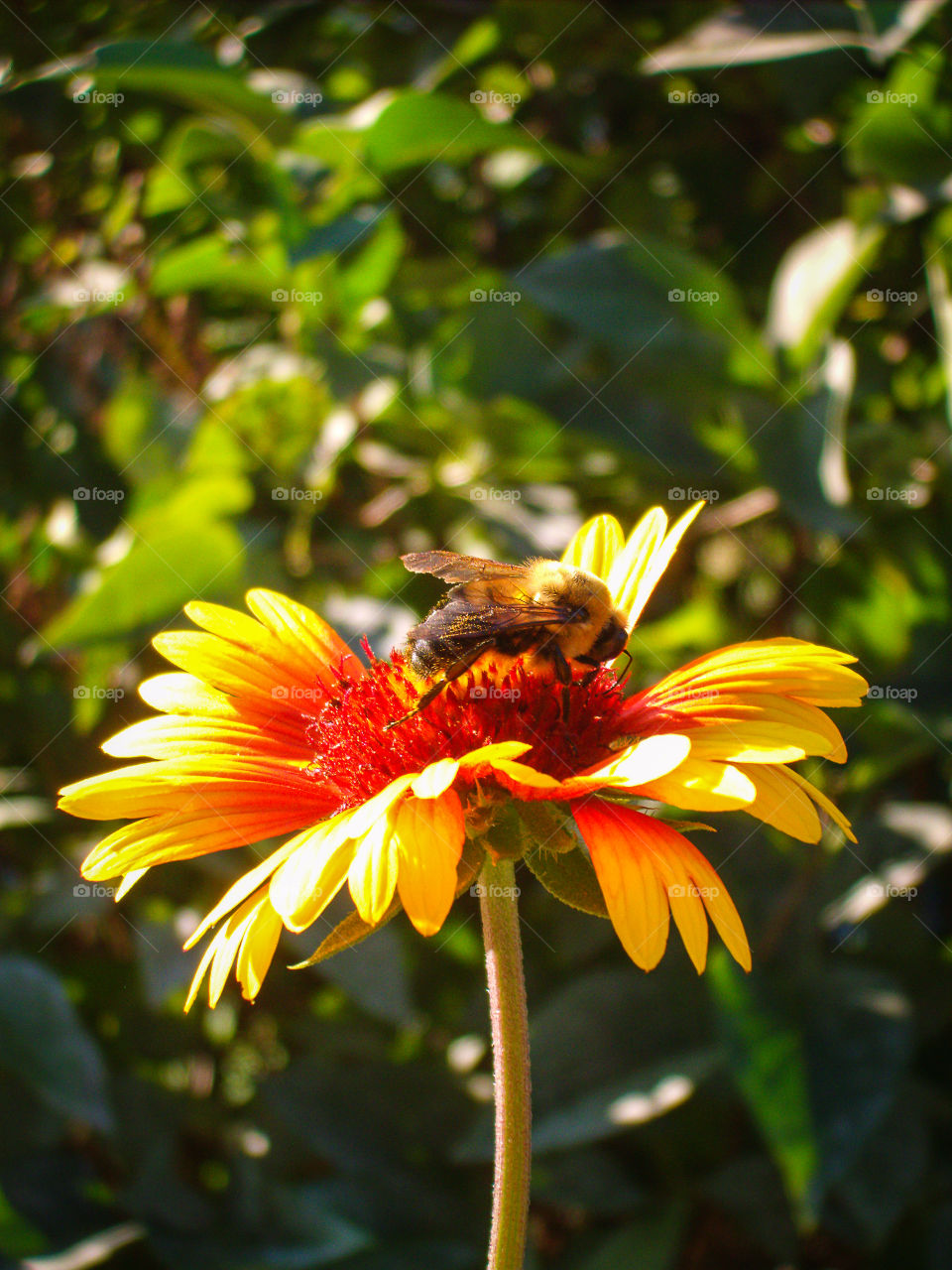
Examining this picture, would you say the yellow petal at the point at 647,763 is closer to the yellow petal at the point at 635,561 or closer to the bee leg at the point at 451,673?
the bee leg at the point at 451,673

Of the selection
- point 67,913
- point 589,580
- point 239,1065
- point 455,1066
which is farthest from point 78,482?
point 589,580

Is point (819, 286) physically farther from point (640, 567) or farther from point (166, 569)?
point (166, 569)

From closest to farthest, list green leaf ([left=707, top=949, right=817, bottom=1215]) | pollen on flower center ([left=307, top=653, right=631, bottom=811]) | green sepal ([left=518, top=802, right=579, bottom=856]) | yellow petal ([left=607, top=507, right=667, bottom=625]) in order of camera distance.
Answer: green sepal ([left=518, top=802, right=579, bottom=856]) → pollen on flower center ([left=307, top=653, right=631, bottom=811]) → yellow petal ([left=607, top=507, right=667, bottom=625]) → green leaf ([left=707, top=949, right=817, bottom=1215])

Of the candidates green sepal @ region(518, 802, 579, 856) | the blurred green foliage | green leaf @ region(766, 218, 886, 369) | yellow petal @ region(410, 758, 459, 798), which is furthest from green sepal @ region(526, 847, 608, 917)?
green leaf @ region(766, 218, 886, 369)

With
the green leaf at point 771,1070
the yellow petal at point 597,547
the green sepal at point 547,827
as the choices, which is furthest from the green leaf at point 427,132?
the green leaf at point 771,1070

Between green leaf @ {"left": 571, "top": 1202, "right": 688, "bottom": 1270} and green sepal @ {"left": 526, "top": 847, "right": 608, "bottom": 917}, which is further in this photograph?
green leaf @ {"left": 571, "top": 1202, "right": 688, "bottom": 1270}

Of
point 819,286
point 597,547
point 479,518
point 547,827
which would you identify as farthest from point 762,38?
point 547,827

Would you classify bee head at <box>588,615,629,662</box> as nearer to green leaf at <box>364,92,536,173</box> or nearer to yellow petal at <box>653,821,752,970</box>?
yellow petal at <box>653,821,752,970</box>
